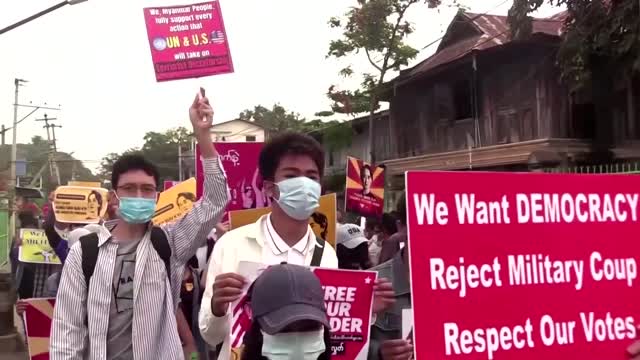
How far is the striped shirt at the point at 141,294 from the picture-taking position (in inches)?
102

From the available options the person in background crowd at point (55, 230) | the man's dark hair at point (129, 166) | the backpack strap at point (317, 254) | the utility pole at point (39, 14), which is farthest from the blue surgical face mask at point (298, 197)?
the utility pole at point (39, 14)

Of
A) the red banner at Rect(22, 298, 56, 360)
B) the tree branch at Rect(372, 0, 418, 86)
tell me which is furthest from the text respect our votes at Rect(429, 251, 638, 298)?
the tree branch at Rect(372, 0, 418, 86)

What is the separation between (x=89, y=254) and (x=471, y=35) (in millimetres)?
18042

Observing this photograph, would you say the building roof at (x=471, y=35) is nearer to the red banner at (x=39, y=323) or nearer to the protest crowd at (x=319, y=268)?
the protest crowd at (x=319, y=268)

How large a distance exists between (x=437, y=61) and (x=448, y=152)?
2608 millimetres

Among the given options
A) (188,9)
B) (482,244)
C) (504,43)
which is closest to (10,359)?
(188,9)

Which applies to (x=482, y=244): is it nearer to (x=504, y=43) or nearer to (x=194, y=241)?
(x=194, y=241)

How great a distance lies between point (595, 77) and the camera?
50.2ft

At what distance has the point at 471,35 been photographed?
1955 cm

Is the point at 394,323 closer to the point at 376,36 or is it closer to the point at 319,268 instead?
the point at 319,268

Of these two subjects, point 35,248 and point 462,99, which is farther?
point 462,99

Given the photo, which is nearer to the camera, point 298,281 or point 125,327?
point 298,281

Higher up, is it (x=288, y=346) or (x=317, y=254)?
(x=317, y=254)

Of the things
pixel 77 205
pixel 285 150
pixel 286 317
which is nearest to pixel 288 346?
pixel 286 317
